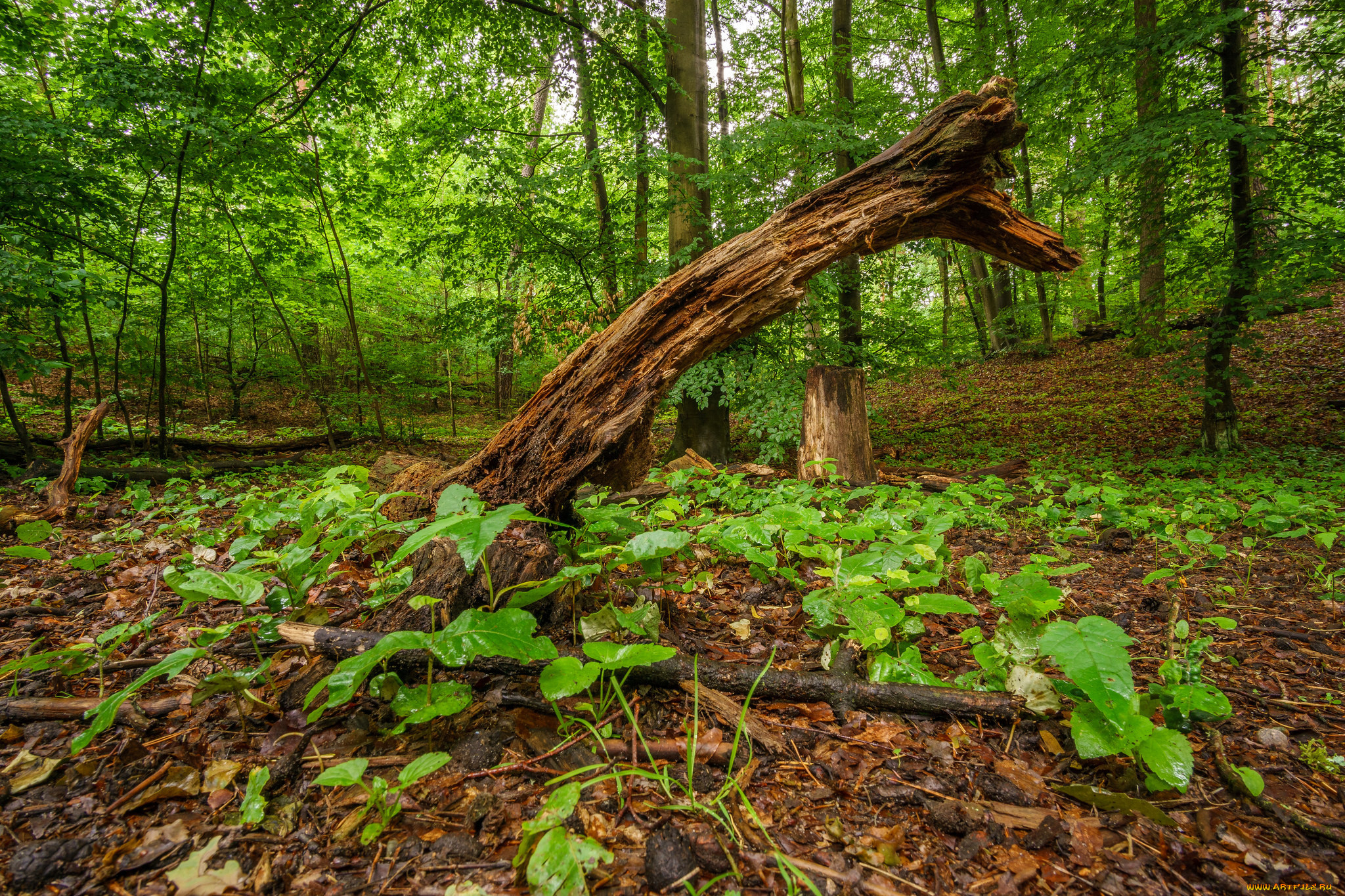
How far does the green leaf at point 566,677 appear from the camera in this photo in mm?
1321

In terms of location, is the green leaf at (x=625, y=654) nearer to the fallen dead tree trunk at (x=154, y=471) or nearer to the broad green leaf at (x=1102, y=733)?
the broad green leaf at (x=1102, y=733)

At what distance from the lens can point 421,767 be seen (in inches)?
50.0

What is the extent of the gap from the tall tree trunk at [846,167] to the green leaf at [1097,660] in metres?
5.18

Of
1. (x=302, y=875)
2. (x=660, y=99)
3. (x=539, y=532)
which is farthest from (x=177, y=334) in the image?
(x=302, y=875)

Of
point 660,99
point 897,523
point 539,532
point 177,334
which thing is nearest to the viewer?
point 539,532

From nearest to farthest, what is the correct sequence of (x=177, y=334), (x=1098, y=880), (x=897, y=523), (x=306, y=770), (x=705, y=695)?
1. (x=1098, y=880)
2. (x=306, y=770)
3. (x=705, y=695)
4. (x=897, y=523)
5. (x=177, y=334)

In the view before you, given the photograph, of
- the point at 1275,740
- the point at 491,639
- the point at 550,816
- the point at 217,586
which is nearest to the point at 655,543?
the point at 491,639

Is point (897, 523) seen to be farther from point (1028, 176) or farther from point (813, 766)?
point (1028, 176)

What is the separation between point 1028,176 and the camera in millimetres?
13117

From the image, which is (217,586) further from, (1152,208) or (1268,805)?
(1152,208)

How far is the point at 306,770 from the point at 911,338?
735 cm

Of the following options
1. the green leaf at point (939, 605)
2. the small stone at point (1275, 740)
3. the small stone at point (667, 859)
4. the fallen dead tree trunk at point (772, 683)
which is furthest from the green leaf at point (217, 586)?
the small stone at point (1275, 740)

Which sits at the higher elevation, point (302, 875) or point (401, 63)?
point (401, 63)

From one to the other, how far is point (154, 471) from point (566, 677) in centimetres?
687
